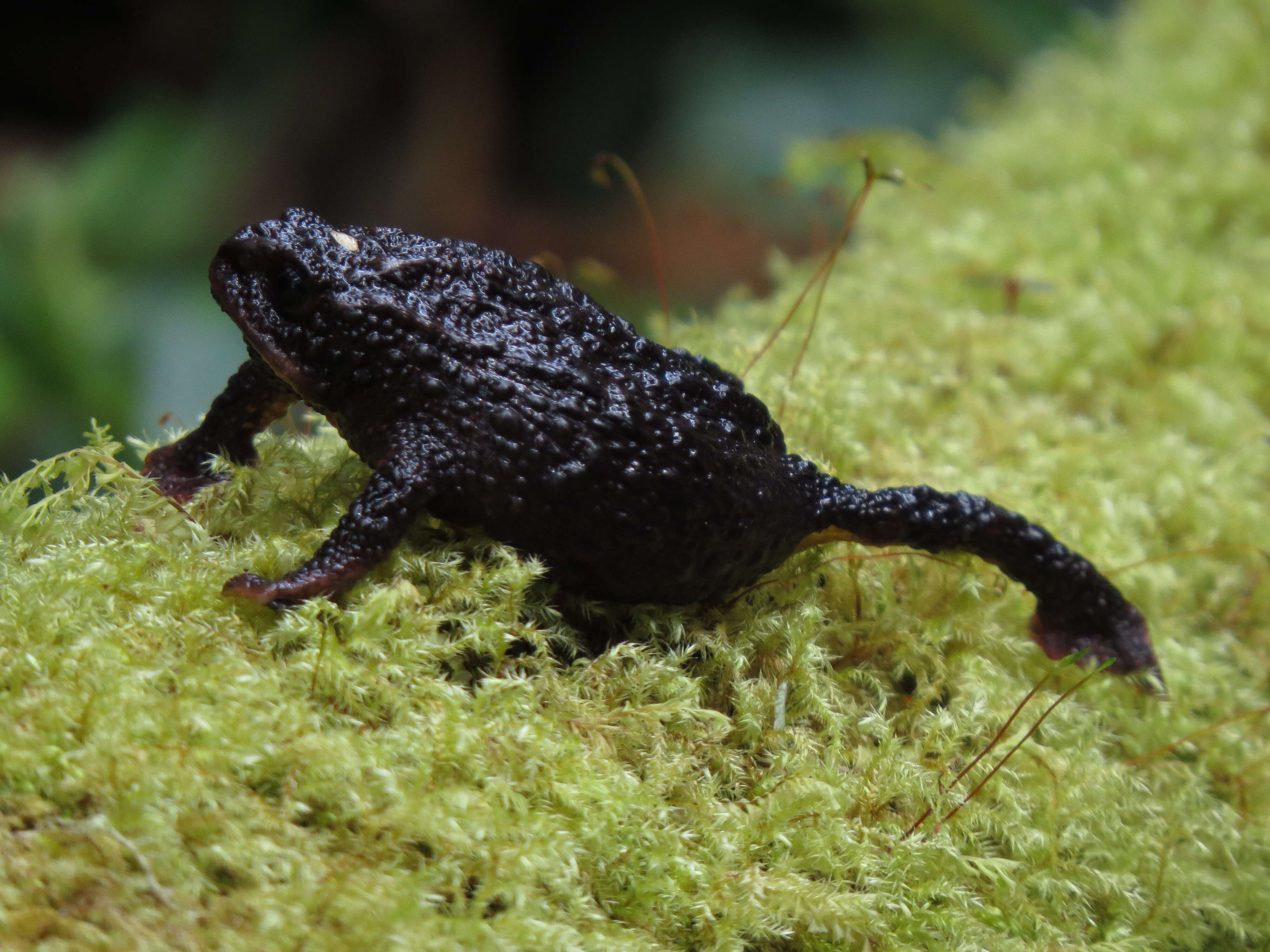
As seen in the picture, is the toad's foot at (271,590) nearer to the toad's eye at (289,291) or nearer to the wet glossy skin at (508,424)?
the wet glossy skin at (508,424)

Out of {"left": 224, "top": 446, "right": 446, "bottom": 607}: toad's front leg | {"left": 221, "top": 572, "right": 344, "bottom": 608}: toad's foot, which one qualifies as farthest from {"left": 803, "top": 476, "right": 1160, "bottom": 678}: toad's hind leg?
{"left": 221, "top": 572, "right": 344, "bottom": 608}: toad's foot

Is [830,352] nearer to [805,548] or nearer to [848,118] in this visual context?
[805,548]

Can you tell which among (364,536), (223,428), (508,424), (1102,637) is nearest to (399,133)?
(223,428)

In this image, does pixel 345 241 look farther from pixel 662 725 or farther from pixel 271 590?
pixel 662 725

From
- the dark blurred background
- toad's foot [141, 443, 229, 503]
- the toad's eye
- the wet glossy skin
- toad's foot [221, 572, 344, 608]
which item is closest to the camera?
toad's foot [221, 572, 344, 608]

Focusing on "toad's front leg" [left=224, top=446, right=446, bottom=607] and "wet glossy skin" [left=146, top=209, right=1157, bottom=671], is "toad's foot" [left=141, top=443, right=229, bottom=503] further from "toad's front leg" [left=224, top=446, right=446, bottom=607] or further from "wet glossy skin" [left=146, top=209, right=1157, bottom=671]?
"toad's front leg" [left=224, top=446, right=446, bottom=607]

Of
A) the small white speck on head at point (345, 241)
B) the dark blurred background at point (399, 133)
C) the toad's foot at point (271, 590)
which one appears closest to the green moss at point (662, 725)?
the toad's foot at point (271, 590)

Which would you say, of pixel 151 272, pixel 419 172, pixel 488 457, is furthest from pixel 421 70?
pixel 488 457
